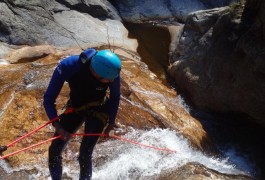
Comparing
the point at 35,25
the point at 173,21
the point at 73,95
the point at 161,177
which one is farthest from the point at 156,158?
the point at 173,21

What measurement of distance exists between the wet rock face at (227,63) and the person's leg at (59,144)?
4.58m

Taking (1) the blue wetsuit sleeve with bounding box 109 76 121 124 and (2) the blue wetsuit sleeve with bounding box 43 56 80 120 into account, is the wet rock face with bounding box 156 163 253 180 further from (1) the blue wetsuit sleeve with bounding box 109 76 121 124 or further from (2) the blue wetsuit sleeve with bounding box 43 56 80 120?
(2) the blue wetsuit sleeve with bounding box 43 56 80 120

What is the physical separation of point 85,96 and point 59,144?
76 cm

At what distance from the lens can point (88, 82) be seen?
4.54m

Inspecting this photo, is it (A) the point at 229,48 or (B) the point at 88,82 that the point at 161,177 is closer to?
(B) the point at 88,82

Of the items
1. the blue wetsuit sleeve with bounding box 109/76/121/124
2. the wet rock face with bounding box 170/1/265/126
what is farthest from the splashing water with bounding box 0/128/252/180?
the blue wetsuit sleeve with bounding box 109/76/121/124

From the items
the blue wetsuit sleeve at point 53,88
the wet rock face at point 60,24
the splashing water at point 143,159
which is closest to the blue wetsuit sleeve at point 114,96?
the blue wetsuit sleeve at point 53,88

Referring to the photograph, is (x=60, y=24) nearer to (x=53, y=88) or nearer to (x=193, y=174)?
(x=193, y=174)

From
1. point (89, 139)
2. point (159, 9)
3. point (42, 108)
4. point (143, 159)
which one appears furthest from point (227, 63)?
point (159, 9)

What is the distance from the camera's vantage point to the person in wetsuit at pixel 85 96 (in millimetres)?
4293

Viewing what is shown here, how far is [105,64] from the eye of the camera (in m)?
4.20

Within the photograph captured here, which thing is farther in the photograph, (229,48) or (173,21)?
(173,21)

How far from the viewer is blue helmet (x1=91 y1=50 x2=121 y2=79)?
4191 millimetres

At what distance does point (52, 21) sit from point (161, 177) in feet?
26.4
